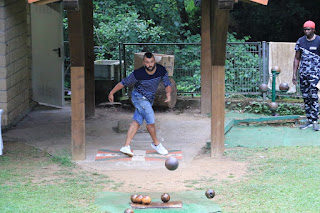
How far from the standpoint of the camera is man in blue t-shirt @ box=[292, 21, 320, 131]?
434 inches

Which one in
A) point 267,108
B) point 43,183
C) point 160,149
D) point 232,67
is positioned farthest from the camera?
point 232,67

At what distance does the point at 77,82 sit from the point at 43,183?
1766mm

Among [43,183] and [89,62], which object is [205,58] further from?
[43,183]

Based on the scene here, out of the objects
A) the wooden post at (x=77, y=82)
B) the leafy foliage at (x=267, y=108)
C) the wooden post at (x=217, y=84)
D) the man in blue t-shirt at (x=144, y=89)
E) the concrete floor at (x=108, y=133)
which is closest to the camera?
the wooden post at (x=77, y=82)

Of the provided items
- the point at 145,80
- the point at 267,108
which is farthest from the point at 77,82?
the point at 267,108

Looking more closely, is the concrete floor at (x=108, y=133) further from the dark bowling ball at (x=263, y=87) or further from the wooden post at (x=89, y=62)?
the dark bowling ball at (x=263, y=87)

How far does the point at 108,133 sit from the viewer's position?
1112 centimetres

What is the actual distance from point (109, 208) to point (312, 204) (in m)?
2.21

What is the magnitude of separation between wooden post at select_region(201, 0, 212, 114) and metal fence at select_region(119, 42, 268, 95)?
124cm

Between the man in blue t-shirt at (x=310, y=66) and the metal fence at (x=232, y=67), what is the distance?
274 centimetres

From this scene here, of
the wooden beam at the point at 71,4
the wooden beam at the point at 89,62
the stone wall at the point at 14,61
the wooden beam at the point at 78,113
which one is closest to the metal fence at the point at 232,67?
the wooden beam at the point at 89,62

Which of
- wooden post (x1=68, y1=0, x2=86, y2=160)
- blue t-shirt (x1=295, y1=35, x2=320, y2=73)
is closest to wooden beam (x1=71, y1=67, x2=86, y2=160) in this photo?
wooden post (x1=68, y1=0, x2=86, y2=160)

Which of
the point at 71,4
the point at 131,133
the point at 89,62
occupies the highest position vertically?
the point at 71,4

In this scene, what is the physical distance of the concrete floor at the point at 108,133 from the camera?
374 inches
